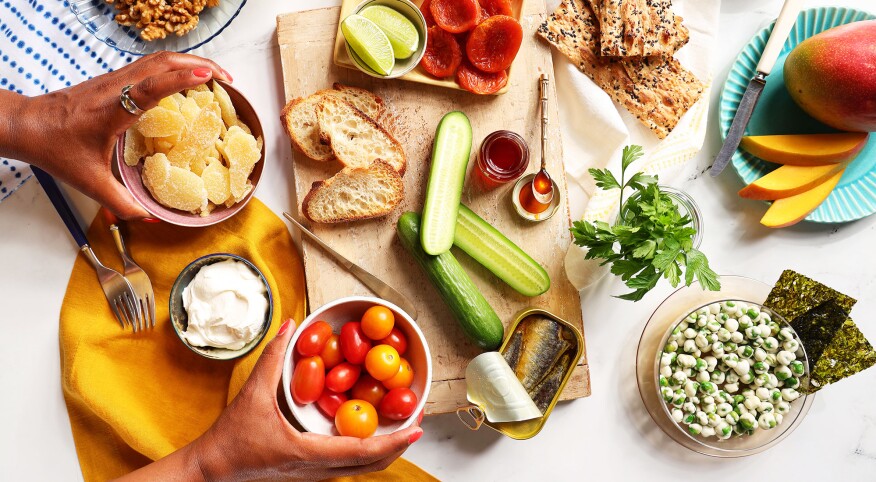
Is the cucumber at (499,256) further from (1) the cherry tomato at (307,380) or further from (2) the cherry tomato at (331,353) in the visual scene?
(1) the cherry tomato at (307,380)

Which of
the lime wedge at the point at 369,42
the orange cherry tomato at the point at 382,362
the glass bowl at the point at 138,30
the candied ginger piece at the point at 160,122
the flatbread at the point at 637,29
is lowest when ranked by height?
the orange cherry tomato at the point at 382,362

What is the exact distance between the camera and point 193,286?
210 cm

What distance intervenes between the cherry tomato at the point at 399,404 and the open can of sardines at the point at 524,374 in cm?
23

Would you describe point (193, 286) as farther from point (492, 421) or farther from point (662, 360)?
point (662, 360)

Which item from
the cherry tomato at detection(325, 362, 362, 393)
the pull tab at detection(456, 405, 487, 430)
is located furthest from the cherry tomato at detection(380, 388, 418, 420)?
the pull tab at detection(456, 405, 487, 430)

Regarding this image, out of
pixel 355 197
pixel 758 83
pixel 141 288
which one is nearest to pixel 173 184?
pixel 141 288

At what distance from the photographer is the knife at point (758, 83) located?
7.14 ft

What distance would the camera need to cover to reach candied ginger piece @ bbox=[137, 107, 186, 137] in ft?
6.47

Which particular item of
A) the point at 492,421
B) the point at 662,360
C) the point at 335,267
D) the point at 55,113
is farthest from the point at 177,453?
the point at 662,360

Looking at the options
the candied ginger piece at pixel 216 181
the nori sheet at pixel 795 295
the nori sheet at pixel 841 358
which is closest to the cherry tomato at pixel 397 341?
the candied ginger piece at pixel 216 181

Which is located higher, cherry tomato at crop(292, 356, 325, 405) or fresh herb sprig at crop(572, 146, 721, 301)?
fresh herb sprig at crop(572, 146, 721, 301)

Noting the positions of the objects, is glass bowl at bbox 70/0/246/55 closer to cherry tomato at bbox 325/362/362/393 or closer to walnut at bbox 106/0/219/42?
walnut at bbox 106/0/219/42

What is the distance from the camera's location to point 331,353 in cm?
201

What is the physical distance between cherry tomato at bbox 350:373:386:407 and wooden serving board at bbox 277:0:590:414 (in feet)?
0.92
